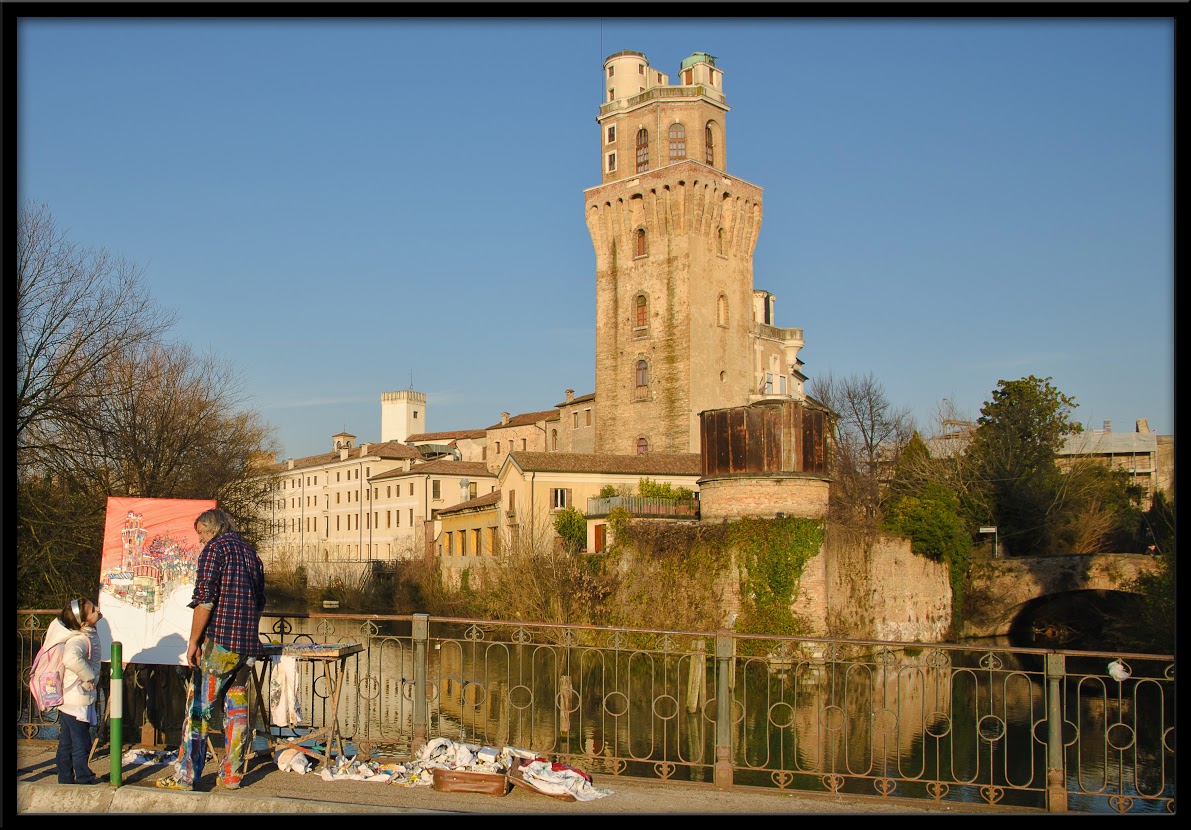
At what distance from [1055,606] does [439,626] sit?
24.2 m

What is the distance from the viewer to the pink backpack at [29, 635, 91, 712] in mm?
8195

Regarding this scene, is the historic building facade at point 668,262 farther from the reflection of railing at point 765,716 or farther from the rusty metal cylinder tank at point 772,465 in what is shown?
the reflection of railing at point 765,716

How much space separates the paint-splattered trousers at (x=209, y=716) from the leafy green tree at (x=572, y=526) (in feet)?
113

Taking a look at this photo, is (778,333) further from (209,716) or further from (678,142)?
(209,716)

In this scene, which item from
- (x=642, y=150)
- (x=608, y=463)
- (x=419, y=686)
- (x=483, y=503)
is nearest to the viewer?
(x=419, y=686)

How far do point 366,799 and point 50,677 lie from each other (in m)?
2.69

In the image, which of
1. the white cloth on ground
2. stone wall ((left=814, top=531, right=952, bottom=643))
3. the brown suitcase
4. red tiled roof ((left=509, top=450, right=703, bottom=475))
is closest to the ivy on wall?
stone wall ((left=814, top=531, right=952, bottom=643))

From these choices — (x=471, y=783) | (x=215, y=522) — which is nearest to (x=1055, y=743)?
(x=471, y=783)

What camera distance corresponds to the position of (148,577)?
9.60 meters

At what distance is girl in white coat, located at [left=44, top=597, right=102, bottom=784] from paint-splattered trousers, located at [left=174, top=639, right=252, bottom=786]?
0.78 meters

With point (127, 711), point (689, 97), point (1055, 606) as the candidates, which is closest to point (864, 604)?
point (1055, 606)

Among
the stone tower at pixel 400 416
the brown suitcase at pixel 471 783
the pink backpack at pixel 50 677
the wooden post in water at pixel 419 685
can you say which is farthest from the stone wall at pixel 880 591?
the stone tower at pixel 400 416
